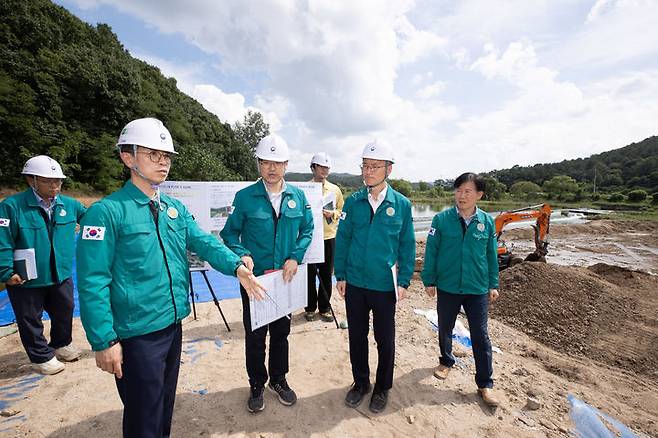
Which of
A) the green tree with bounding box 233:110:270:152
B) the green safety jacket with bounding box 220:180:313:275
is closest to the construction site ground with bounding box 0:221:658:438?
the green safety jacket with bounding box 220:180:313:275

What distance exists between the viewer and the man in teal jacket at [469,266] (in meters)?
3.01

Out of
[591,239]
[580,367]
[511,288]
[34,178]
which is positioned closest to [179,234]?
[34,178]

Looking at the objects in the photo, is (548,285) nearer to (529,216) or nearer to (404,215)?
(529,216)

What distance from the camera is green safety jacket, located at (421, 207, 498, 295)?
3014mm

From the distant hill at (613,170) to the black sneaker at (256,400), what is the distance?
8056cm

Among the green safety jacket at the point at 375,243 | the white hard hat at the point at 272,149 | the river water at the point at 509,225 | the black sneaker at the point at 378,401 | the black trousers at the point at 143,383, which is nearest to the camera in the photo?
the black trousers at the point at 143,383

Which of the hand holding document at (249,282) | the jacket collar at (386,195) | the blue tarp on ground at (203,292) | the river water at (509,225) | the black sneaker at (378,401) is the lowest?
the river water at (509,225)

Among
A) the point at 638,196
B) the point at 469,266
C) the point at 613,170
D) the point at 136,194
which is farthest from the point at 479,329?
the point at 613,170

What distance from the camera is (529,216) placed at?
9.99 m

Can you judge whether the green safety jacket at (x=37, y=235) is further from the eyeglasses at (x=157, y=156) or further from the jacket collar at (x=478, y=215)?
the jacket collar at (x=478, y=215)

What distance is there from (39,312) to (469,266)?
174 inches

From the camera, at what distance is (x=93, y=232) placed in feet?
5.15

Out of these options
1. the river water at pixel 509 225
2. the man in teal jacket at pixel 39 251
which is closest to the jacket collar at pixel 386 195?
the man in teal jacket at pixel 39 251

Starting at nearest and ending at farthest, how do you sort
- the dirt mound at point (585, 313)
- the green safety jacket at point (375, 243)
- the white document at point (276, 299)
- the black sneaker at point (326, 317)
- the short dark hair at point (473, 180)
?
the white document at point (276, 299)
the green safety jacket at point (375, 243)
the short dark hair at point (473, 180)
the black sneaker at point (326, 317)
the dirt mound at point (585, 313)
